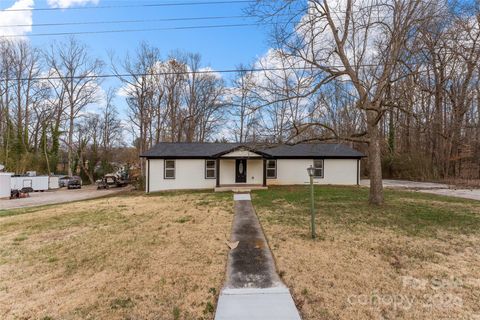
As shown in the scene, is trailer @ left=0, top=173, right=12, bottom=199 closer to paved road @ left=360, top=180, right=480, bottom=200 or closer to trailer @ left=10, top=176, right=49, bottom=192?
trailer @ left=10, top=176, right=49, bottom=192

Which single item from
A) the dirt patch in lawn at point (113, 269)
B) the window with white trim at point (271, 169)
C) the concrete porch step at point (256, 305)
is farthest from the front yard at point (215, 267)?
the window with white trim at point (271, 169)

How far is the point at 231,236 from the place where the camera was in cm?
584

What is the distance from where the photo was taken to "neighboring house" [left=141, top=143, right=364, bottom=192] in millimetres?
16844

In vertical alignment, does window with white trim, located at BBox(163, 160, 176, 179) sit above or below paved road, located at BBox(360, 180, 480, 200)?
above

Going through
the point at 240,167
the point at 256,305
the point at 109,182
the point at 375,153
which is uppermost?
the point at 375,153

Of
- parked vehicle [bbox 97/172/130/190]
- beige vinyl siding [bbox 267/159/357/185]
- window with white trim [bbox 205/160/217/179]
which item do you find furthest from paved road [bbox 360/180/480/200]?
parked vehicle [bbox 97/172/130/190]

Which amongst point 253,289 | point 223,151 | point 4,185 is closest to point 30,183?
point 4,185

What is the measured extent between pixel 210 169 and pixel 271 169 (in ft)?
14.4

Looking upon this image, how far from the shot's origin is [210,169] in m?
17.3

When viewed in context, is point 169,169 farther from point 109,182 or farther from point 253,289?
point 253,289

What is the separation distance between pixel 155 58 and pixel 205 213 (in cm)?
2473

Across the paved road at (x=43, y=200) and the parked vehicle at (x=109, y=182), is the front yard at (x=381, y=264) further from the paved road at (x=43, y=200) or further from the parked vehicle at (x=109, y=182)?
the parked vehicle at (x=109, y=182)

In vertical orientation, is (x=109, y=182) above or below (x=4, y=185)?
below

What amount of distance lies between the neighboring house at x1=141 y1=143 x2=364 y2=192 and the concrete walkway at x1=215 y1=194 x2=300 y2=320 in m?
11.2
